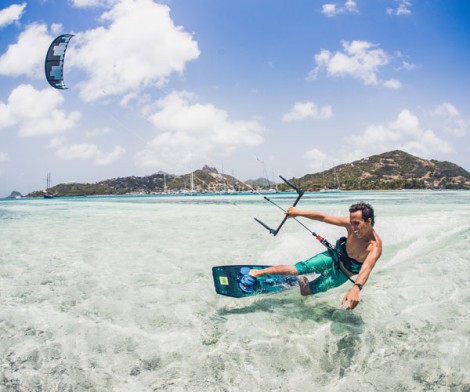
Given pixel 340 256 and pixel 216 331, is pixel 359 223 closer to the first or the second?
pixel 340 256

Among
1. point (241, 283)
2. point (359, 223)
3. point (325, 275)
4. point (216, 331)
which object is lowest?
point (216, 331)

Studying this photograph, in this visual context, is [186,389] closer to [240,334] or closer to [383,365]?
[240,334]

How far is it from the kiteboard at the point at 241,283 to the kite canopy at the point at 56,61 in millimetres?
9092

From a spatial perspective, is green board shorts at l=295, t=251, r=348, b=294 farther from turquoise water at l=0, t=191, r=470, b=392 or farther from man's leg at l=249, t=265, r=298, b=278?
turquoise water at l=0, t=191, r=470, b=392

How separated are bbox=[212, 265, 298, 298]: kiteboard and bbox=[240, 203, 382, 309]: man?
0.37 feet

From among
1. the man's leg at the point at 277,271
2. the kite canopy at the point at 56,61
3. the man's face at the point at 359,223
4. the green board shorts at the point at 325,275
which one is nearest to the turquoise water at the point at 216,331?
the green board shorts at the point at 325,275

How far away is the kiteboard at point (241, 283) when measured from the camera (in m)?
6.29

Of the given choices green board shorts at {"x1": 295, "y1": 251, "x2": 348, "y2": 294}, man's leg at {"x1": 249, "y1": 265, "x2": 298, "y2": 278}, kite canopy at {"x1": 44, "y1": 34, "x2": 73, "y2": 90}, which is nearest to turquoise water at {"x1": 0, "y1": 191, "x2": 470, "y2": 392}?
green board shorts at {"x1": 295, "y1": 251, "x2": 348, "y2": 294}

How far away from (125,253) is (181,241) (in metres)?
3.03

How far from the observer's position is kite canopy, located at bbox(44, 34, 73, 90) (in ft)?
36.8

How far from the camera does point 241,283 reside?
20.5ft

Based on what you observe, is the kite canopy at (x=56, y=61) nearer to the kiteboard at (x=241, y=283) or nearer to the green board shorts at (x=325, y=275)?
the kiteboard at (x=241, y=283)

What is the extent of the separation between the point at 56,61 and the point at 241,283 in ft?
34.1

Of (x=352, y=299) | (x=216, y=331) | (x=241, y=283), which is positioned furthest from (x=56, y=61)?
(x=352, y=299)
